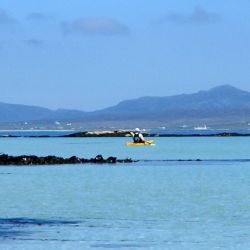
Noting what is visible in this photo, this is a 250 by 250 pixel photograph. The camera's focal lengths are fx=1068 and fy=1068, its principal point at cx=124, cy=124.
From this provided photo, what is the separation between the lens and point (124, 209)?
134ft

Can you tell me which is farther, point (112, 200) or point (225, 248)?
point (112, 200)

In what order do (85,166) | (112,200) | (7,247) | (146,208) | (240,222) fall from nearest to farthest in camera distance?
(7,247) → (240,222) → (146,208) → (112,200) → (85,166)

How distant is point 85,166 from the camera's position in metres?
73.8

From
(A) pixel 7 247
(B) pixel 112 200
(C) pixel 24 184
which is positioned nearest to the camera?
(A) pixel 7 247

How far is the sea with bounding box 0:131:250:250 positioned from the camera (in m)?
31.4

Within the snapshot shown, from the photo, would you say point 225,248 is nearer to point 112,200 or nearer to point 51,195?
point 112,200

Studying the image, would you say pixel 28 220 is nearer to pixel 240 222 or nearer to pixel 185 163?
pixel 240 222

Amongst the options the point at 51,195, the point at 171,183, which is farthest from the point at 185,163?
the point at 51,195

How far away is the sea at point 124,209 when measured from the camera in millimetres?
31375

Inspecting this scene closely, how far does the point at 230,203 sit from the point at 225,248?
13.5 meters

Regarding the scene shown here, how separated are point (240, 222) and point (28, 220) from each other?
7156 millimetres

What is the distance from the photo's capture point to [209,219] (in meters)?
36.8

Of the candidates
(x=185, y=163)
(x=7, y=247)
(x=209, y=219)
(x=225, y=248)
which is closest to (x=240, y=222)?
(x=209, y=219)

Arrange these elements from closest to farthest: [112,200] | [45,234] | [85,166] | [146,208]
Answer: [45,234]
[146,208]
[112,200]
[85,166]
